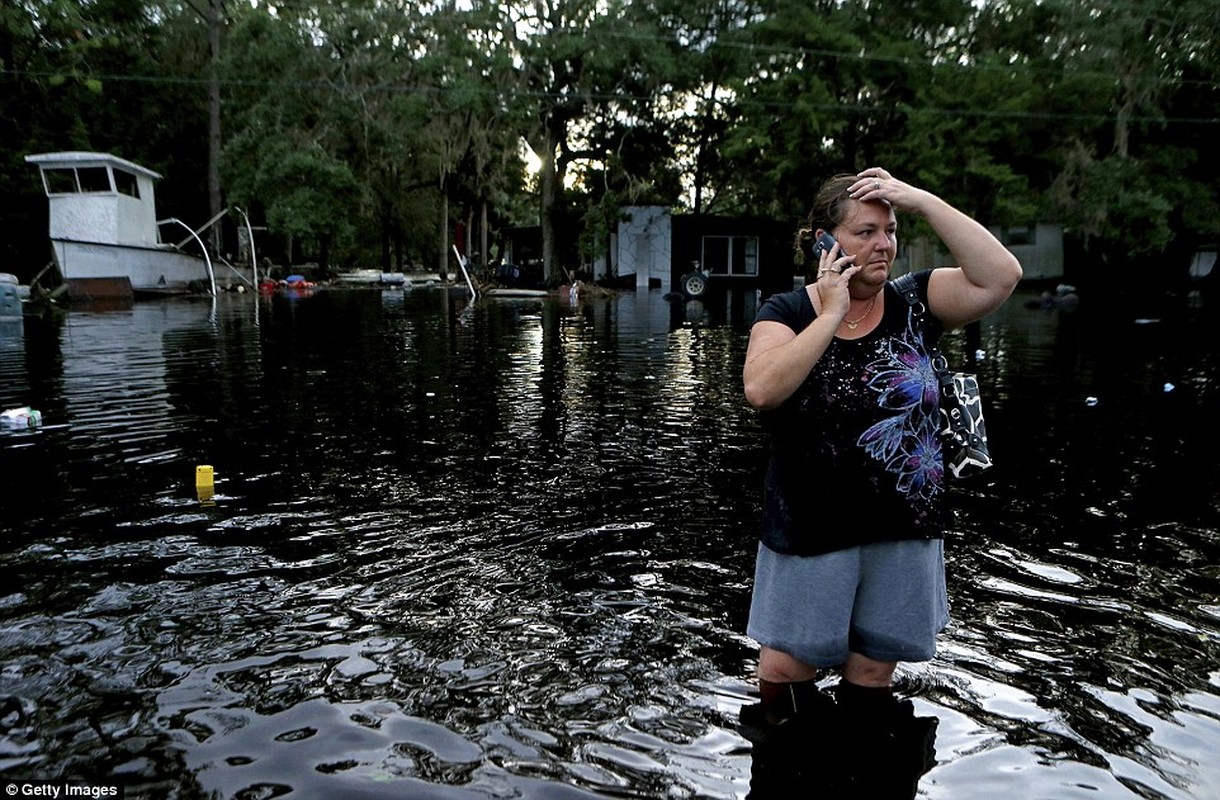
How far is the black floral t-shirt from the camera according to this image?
3.44 metres

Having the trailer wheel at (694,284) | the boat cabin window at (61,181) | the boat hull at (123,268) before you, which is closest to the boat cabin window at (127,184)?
the boat cabin window at (61,181)

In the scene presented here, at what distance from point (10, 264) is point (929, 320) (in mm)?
44855

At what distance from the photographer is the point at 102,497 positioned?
7.71m

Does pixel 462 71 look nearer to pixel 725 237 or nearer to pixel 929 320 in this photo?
pixel 725 237

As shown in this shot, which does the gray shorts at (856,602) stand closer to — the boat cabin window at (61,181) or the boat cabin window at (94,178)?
the boat cabin window at (94,178)

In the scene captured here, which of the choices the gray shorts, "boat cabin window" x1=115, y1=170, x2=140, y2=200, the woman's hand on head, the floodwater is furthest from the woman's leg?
"boat cabin window" x1=115, y1=170, x2=140, y2=200

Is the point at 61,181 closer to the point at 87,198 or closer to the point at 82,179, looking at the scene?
the point at 82,179

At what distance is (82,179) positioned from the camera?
36312mm

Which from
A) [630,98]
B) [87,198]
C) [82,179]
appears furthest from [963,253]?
[630,98]

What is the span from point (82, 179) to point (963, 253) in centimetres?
3970

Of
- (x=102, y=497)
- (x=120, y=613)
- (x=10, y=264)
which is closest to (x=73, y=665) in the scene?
(x=120, y=613)

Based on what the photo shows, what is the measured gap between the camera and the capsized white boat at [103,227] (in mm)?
34188

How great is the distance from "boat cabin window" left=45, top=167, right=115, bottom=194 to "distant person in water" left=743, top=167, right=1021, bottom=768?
126 ft

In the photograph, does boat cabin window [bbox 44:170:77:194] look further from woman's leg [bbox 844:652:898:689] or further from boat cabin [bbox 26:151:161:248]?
woman's leg [bbox 844:652:898:689]
